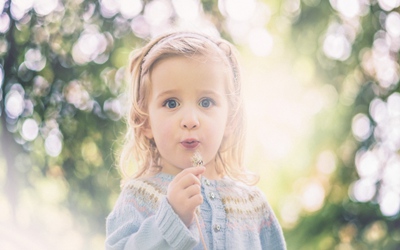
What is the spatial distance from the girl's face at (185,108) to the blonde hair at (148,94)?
0.09 ft

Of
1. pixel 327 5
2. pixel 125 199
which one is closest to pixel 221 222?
pixel 125 199

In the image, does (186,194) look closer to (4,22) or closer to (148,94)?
(148,94)

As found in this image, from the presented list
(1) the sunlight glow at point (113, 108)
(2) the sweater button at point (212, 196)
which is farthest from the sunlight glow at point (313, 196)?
(2) the sweater button at point (212, 196)

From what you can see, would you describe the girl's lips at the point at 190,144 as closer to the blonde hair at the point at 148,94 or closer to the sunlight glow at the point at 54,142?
the blonde hair at the point at 148,94

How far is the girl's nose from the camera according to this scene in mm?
1080

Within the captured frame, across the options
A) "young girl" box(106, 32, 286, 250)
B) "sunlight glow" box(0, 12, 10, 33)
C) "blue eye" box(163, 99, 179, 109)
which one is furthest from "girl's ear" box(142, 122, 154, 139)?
"sunlight glow" box(0, 12, 10, 33)

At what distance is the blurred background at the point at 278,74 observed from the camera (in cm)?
287

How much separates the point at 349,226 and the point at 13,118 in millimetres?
1800

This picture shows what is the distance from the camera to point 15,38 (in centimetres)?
295

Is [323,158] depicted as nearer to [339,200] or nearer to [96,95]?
[339,200]

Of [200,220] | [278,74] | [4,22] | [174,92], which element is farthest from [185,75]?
[4,22]

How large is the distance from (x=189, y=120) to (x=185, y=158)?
81 mm

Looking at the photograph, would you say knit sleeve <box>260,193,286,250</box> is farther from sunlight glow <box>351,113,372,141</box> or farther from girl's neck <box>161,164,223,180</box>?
sunlight glow <box>351,113,372,141</box>

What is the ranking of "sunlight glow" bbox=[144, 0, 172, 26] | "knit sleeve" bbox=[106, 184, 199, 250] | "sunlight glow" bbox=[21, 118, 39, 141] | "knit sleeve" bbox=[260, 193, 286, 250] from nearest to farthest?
"knit sleeve" bbox=[106, 184, 199, 250], "knit sleeve" bbox=[260, 193, 286, 250], "sunlight glow" bbox=[144, 0, 172, 26], "sunlight glow" bbox=[21, 118, 39, 141]
